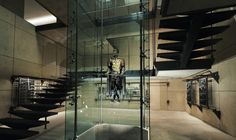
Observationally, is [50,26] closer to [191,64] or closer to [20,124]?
[20,124]

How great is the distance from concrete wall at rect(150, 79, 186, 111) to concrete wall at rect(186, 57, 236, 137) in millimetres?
4851

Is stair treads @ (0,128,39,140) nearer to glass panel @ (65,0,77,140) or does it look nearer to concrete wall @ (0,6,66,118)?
glass panel @ (65,0,77,140)

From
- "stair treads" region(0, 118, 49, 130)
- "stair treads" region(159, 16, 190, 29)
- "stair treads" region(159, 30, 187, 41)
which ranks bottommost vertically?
Result: "stair treads" region(0, 118, 49, 130)

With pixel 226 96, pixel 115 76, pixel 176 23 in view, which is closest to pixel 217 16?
pixel 176 23

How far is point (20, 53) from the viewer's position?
561 cm

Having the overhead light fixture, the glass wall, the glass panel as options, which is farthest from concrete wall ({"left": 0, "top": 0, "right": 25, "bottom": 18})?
the glass panel

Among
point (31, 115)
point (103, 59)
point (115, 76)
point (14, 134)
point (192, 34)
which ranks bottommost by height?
point (14, 134)

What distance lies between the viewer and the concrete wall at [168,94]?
9891mm

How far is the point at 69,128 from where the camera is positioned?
3301mm

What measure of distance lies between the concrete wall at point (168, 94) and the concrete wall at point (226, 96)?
4.85 m

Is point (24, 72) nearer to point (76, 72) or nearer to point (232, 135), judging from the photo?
point (76, 72)

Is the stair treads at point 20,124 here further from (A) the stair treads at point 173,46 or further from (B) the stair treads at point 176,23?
(B) the stair treads at point 176,23

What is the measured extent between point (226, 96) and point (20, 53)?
246 inches

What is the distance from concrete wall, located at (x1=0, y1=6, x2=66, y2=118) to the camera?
4922mm
